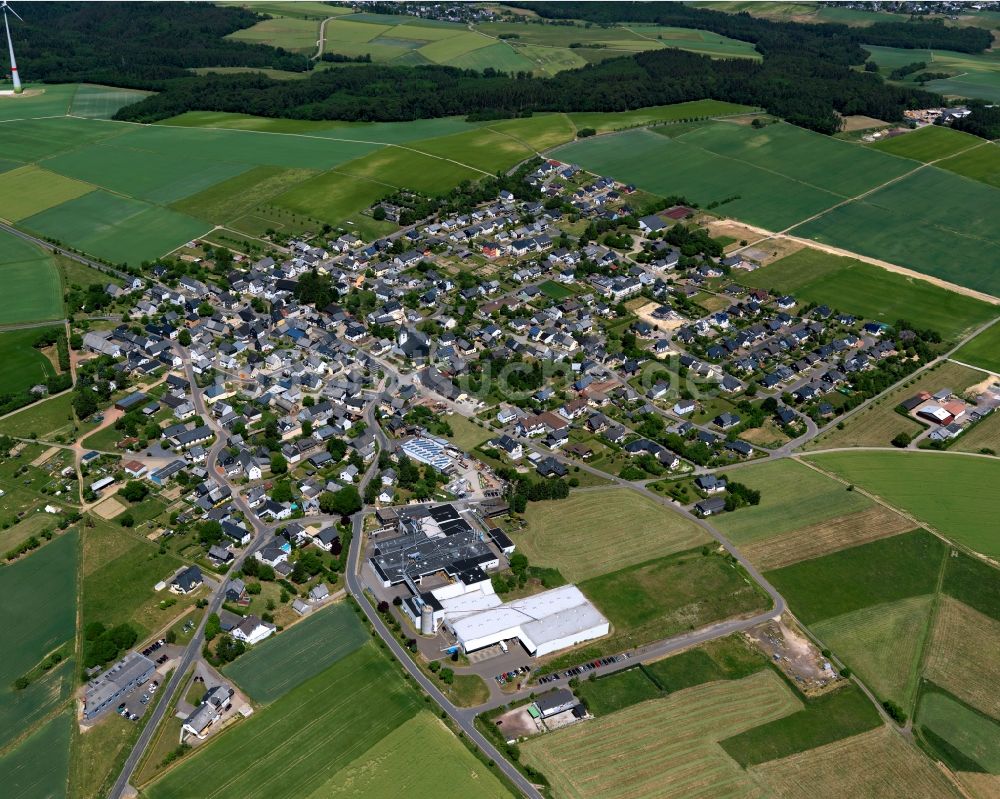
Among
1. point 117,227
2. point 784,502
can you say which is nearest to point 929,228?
point 784,502

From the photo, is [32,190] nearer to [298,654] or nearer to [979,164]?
[298,654]

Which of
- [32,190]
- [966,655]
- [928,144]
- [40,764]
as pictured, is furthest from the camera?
[928,144]

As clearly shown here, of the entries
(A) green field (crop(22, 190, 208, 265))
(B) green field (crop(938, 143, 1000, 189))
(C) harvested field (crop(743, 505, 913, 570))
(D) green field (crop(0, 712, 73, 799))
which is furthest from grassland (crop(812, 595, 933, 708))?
(B) green field (crop(938, 143, 1000, 189))

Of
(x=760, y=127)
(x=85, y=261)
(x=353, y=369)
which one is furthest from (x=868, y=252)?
(x=85, y=261)

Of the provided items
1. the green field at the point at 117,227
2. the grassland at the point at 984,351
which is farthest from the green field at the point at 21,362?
the grassland at the point at 984,351

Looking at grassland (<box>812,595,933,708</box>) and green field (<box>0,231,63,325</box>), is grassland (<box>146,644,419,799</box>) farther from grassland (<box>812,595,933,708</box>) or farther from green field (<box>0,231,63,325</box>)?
green field (<box>0,231,63,325</box>)

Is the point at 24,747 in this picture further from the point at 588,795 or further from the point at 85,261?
the point at 85,261
